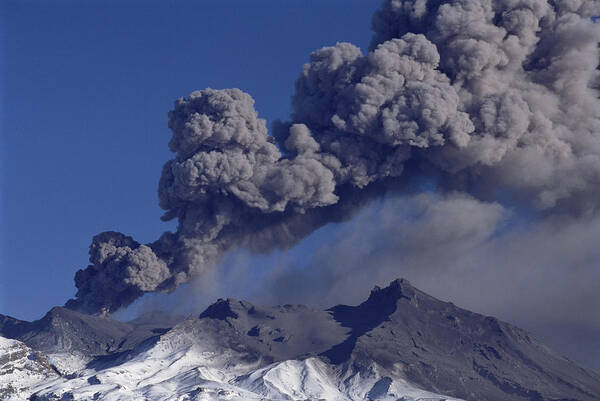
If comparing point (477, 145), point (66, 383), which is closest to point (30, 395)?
point (66, 383)

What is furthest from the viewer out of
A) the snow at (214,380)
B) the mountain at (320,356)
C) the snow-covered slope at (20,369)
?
the snow-covered slope at (20,369)

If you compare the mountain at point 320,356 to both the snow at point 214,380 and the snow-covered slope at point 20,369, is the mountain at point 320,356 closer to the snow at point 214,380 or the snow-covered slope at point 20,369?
the snow at point 214,380

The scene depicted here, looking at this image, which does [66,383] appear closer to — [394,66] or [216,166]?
[216,166]

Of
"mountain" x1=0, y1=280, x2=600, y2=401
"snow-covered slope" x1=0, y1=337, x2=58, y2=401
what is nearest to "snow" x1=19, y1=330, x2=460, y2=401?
"mountain" x1=0, y1=280, x2=600, y2=401

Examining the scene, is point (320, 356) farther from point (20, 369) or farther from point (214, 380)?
point (20, 369)

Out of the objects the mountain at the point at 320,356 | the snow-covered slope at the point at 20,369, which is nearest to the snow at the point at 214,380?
the mountain at the point at 320,356

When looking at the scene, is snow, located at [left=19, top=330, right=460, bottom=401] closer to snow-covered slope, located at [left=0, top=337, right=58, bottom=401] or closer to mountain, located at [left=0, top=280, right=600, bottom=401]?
mountain, located at [left=0, top=280, right=600, bottom=401]
